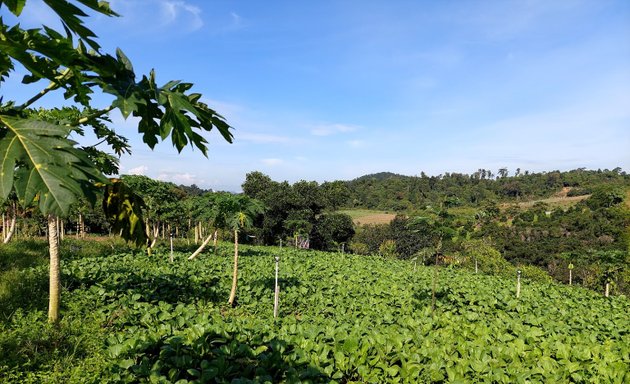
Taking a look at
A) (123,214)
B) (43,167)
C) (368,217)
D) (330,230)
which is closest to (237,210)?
(123,214)

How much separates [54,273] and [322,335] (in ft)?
13.9

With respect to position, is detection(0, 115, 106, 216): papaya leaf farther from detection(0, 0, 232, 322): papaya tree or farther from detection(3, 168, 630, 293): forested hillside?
detection(3, 168, 630, 293): forested hillside

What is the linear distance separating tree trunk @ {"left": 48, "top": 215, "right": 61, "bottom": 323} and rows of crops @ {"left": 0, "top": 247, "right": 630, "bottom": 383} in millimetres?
731

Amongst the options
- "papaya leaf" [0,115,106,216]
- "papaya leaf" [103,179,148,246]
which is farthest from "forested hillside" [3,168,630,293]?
"papaya leaf" [0,115,106,216]

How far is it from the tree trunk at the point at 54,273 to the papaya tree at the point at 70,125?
4.41 metres

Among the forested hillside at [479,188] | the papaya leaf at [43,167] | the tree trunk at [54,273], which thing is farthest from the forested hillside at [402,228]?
the forested hillside at [479,188]

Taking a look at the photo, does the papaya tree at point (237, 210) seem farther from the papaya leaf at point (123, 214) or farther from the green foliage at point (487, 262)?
the green foliage at point (487, 262)

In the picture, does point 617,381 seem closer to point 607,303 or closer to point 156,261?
point 607,303

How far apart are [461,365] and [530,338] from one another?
2.58 m

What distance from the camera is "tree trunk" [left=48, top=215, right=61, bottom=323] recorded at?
5504 mm

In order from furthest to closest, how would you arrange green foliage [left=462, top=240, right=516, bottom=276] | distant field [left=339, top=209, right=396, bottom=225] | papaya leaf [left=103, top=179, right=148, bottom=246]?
distant field [left=339, top=209, right=396, bottom=225], green foliage [left=462, top=240, right=516, bottom=276], papaya leaf [left=103, top=179, right=148, bottom=246]

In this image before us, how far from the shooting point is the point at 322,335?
5453 millimetres

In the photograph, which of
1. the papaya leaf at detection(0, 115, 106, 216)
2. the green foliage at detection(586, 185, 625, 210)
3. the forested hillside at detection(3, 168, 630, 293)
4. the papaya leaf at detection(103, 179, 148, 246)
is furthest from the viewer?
the green foliage at detection(586, 185, 625, 210)

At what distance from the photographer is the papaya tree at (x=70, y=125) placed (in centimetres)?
104
